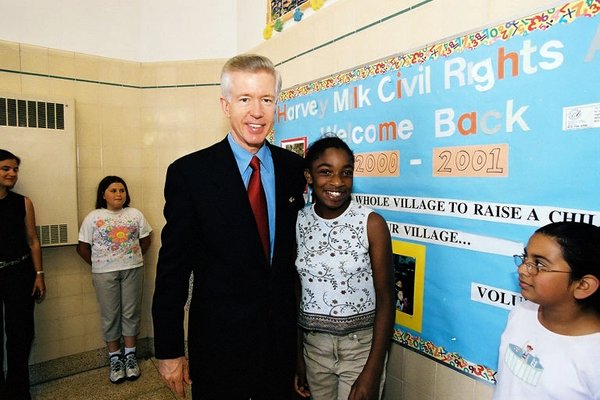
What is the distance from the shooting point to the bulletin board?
3.53 feet

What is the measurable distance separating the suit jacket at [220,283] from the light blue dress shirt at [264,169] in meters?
0.03

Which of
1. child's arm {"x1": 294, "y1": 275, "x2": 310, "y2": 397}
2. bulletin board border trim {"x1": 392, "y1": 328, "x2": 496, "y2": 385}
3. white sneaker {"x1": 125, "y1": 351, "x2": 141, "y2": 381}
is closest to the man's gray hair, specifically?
child's arm {"x1": 294, "y1": 275, "x2": 310, "y2": 397}

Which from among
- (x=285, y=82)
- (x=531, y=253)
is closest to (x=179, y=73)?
(x=285, y=82)

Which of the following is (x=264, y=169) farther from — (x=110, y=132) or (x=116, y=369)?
(x=116, y=369)

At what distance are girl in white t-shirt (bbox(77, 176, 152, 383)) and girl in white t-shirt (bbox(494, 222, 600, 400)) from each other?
9.29 ft

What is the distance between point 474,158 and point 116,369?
3073 mm

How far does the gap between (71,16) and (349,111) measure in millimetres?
2558

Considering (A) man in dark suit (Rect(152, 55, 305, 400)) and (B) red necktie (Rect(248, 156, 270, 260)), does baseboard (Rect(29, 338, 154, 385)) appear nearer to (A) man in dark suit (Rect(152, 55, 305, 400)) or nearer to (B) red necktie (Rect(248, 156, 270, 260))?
(A) man in dark suit (Rect(152, 55, 305, 400))

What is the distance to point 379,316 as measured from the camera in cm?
128

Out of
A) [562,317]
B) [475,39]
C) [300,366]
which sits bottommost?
[300,366]

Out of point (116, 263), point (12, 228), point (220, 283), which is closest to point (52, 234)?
point (12, 228)

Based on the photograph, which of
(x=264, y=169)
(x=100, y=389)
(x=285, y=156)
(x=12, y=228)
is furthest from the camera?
(x=100, y=389)

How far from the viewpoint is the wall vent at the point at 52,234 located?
9.23 ft

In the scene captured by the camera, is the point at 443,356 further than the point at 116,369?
No
